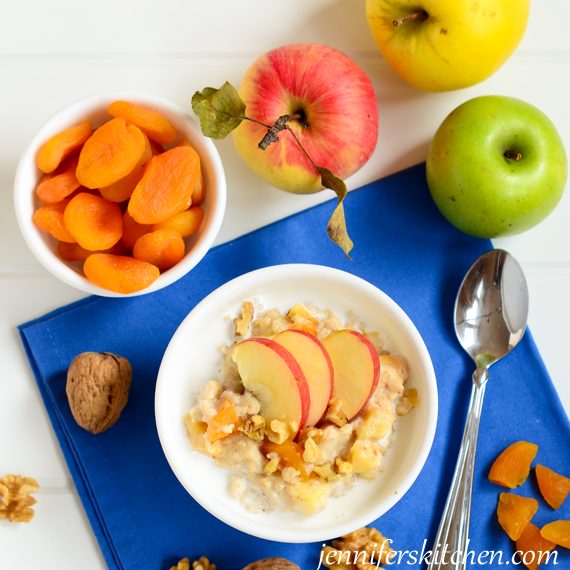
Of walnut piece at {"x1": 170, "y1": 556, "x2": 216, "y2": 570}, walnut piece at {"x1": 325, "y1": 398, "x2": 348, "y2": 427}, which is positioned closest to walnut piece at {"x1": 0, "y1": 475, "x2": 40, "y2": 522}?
walnut piece at {"x1": 170, "y1": 556, "x2": 216, "y2": 570}

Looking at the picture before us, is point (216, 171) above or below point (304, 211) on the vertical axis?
above

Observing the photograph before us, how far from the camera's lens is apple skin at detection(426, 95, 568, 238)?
102 cm

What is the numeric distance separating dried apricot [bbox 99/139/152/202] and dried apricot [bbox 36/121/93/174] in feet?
0.20

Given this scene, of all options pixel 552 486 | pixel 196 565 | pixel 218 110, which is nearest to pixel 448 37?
pixel 218 110

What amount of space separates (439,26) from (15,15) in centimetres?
59

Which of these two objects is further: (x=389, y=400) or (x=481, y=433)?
(x=481, y=433)

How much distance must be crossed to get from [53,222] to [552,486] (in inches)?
29.6

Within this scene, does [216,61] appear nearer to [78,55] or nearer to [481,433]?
[78,55]

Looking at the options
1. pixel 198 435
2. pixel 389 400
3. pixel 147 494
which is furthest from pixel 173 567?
pixel 389 400

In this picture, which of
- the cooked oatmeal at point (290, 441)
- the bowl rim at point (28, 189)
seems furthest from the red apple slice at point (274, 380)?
the bowl rim at point (28, 189)

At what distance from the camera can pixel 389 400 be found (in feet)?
3.30

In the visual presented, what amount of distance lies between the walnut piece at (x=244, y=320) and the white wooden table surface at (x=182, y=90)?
0.42 feet

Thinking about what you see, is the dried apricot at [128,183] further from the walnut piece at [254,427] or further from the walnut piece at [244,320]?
the walnut piece at [254,427]

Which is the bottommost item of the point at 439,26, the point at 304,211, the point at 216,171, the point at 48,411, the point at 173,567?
the point at 173,567
